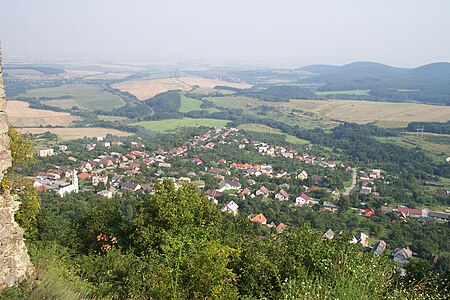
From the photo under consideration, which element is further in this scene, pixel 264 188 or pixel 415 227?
pixel 264 188

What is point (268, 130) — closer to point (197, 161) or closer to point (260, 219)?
point (197, 161)

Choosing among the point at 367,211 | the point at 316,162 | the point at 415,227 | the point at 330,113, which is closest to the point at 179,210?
the point at 415,227

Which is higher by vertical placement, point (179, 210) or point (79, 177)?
point (179, 210)

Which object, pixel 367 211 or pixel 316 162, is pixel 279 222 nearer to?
pixel 367 211

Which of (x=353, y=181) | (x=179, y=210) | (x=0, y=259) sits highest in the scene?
(x=0, y=259)

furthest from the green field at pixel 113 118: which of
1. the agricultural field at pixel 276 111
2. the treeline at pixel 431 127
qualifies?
the treeline at pixel 431 127

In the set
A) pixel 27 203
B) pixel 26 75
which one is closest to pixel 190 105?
pixel 26 75

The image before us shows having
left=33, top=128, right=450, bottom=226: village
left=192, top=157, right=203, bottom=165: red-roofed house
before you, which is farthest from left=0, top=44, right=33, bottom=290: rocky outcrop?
left=192, top=157, right=203, bottom=165: red-roofed house
